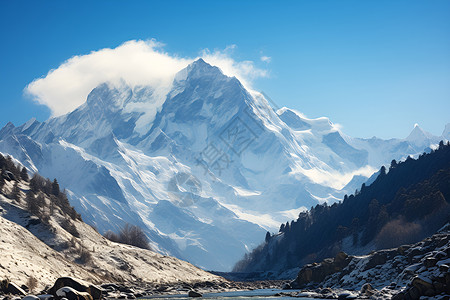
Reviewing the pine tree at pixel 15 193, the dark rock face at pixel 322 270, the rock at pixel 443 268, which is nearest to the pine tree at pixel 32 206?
the pine tree at pixel 15 193

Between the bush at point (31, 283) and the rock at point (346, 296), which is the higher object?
the rock at point (346, 296)

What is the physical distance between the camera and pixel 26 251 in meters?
97.3

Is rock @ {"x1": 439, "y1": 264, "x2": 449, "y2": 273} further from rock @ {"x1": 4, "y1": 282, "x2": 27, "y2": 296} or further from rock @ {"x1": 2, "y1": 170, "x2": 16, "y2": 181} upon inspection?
rock @ {"x1": 2, "y1": 170, "x2": 16, "y2": 181}

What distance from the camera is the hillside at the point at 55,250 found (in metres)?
92.2

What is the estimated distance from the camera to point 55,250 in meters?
116

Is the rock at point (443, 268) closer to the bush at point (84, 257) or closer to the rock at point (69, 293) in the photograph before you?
the rock at point (69, 293)

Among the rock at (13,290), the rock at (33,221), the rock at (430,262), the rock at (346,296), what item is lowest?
the rock at (13,290)

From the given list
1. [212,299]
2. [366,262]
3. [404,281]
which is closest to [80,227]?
[212,299]

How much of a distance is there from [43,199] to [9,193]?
415 inches

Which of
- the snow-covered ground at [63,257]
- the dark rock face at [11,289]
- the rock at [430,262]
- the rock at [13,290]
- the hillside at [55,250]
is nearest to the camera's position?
the rock at [430,262]

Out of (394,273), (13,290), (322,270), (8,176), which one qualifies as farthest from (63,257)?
(394,273)

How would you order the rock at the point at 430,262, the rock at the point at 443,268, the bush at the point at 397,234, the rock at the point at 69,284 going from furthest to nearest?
the bush at the point at 397,234
the rock at the point at 69,284
the rock at the point at 430,262
the rock at the point at 443,268

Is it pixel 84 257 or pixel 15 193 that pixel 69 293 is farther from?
pixel 15 193

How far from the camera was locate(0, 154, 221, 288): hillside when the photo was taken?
92156mm
